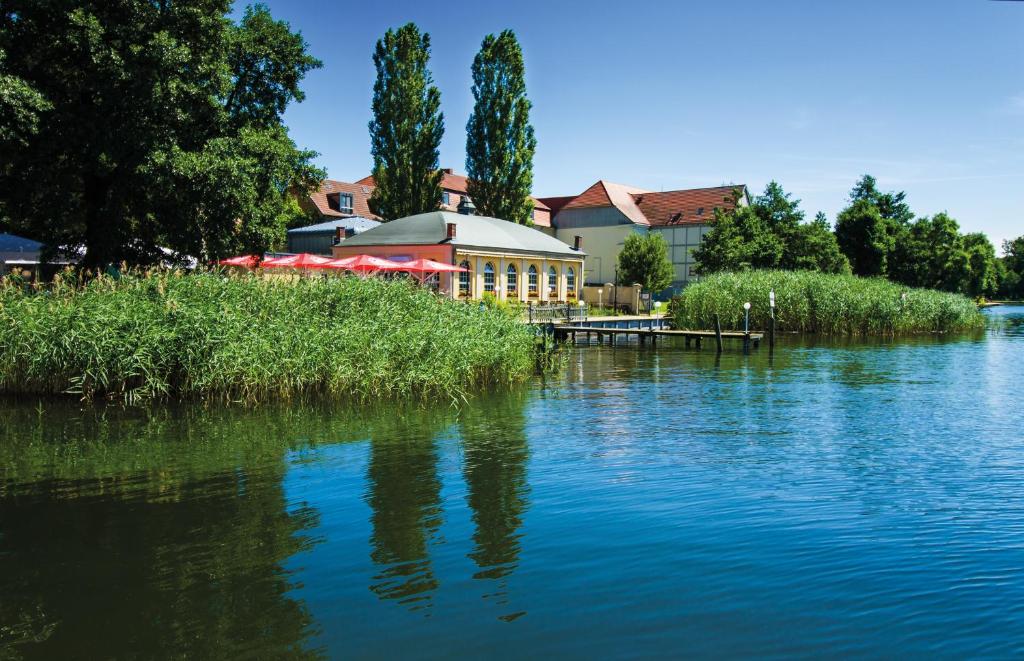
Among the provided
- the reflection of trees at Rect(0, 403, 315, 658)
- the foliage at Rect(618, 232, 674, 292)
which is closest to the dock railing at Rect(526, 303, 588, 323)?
the foliage at Rect(618, 232, 674, 292)

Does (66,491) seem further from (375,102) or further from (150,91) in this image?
(375,102)

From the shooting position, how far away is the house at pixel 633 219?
64.2 meters

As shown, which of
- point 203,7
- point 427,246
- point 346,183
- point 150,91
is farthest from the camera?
point 346,183

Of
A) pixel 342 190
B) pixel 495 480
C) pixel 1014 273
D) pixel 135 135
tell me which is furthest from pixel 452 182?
pixel 1014 273

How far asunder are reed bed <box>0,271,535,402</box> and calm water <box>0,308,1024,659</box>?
0.73m

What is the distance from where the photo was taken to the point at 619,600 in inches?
263

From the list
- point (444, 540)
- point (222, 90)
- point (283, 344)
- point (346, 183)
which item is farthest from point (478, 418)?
point (346, 183)

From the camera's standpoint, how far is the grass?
3700 cm

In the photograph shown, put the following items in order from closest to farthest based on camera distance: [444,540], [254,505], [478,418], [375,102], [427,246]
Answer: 1. [444,540]
2. [254,505]
3. [478,418]
4. [427,246]
5. [375,102]

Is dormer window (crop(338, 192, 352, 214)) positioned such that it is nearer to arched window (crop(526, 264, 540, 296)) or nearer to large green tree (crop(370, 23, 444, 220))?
large green tree (crop(370, 23, 444, 220))

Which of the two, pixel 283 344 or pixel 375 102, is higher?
pixel 375 102

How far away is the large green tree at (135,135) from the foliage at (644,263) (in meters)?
29.6

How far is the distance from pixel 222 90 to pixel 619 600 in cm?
1986

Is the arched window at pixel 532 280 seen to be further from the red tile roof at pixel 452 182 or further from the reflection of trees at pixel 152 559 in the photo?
the reflection of trees at pixel 152 559
